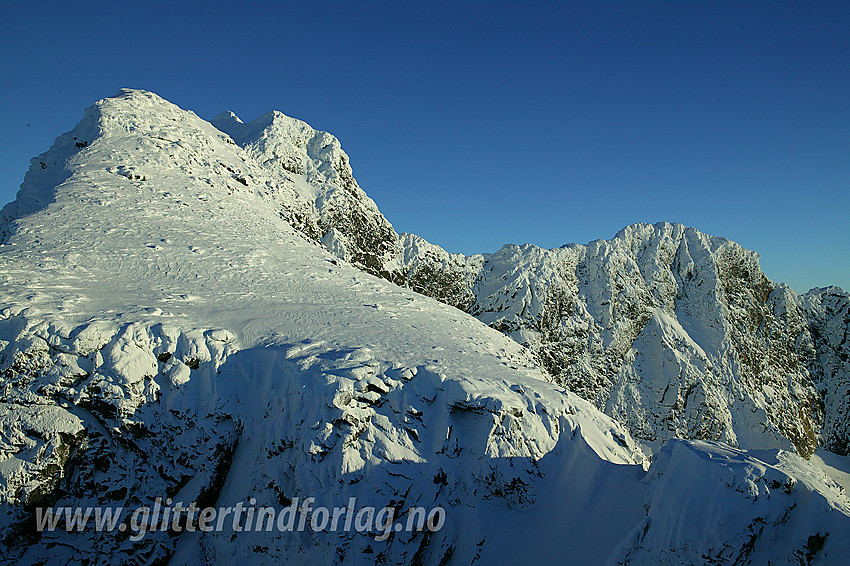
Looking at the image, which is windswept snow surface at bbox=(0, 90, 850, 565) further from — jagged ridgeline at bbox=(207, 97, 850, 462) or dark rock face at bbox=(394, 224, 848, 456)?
dark rock face at bbox=(394, 224, 848, 456)

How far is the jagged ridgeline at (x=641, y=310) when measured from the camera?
123ft

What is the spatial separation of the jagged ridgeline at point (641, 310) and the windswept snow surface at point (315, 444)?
1808 centimetres

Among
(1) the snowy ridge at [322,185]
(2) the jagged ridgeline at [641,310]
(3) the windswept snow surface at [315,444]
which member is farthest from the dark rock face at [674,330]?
(3) the windswept snow surface at [315,444]

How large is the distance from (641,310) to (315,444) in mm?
38671

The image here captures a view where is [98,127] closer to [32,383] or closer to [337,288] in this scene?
[337,288]

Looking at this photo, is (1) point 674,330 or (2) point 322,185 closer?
(2) point 322,185

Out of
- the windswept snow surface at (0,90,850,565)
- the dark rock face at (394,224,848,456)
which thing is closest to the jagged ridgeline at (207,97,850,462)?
the dark rock face at (394,224,848,456)

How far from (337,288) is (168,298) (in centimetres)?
795

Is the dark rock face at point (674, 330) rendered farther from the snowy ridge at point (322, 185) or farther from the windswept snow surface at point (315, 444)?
the windswept snow surface at point (315, 444)

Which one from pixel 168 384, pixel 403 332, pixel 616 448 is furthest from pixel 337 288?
pixel 616 448

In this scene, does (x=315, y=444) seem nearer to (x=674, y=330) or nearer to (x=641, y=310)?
(x=641, y=310)

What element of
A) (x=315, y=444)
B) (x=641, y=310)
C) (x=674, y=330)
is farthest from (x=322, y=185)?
(x=674, y=330)

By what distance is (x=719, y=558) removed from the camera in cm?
904

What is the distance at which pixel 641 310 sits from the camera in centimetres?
4238
